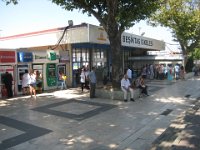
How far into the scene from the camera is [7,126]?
9125 millimetres

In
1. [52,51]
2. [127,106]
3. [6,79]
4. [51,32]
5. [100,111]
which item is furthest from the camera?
[51,32]

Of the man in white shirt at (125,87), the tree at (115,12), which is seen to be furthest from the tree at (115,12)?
the man in white shirt at (125,87)

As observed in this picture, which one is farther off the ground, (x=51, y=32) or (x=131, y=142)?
(x=51, y=32)

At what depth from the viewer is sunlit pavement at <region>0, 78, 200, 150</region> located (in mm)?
7238

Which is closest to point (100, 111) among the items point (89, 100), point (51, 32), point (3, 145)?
point (89, 100)

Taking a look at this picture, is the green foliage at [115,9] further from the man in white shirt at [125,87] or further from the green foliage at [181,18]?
the green foliage at [181,18]

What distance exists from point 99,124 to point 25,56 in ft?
31.1

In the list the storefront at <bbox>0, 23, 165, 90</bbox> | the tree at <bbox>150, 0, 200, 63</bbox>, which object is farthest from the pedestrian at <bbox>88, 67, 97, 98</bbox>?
the tree at <bbox>150, 0, 200, 63</bbox>

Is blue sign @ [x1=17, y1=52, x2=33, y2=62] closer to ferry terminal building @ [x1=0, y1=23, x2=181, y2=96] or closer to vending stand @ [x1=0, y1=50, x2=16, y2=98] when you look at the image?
ferry terminal building @ [x1=0, y1=23, x2=181, y2=96]

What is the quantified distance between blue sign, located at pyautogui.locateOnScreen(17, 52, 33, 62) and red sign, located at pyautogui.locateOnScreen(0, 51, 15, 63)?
1.46 ft

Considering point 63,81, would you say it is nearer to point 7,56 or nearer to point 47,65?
point 47,65

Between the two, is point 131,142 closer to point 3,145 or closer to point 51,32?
point 3,145

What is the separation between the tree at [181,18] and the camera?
2794 cm

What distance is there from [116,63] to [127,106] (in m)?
3.40
